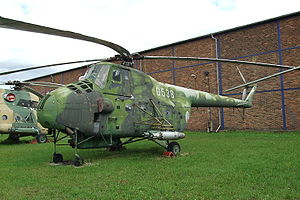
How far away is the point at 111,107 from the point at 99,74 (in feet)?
3.80

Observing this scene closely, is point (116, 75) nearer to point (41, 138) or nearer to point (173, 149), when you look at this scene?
point (173, 149)

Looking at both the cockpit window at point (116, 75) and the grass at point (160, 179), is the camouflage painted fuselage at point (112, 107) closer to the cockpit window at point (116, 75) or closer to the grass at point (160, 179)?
the cockpit window at point (116, 75)

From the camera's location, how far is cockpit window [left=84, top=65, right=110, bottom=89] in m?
8.81

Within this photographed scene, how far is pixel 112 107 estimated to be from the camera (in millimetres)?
8812

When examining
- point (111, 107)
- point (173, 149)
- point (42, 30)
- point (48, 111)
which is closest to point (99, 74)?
point (111, 107)

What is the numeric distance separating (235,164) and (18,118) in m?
13.3

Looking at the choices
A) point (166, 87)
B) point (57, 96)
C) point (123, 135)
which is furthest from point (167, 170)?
point (166, 87)

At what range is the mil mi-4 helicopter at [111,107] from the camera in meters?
7.78

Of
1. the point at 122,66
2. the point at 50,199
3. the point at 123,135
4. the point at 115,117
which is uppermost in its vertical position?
the point at 122,66

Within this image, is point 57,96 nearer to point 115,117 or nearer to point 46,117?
point 46,117

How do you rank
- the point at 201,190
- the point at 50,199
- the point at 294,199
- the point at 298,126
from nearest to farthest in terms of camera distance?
the point at 294,199 < the point at 50,199 < the point at 201,190 < the point at 298,126

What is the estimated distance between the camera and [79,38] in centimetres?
712

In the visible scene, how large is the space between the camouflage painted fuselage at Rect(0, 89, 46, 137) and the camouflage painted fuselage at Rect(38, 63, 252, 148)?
880 cm

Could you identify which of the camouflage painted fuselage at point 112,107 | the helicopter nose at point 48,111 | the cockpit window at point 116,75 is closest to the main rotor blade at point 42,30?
the cockpit window at point 116,75
